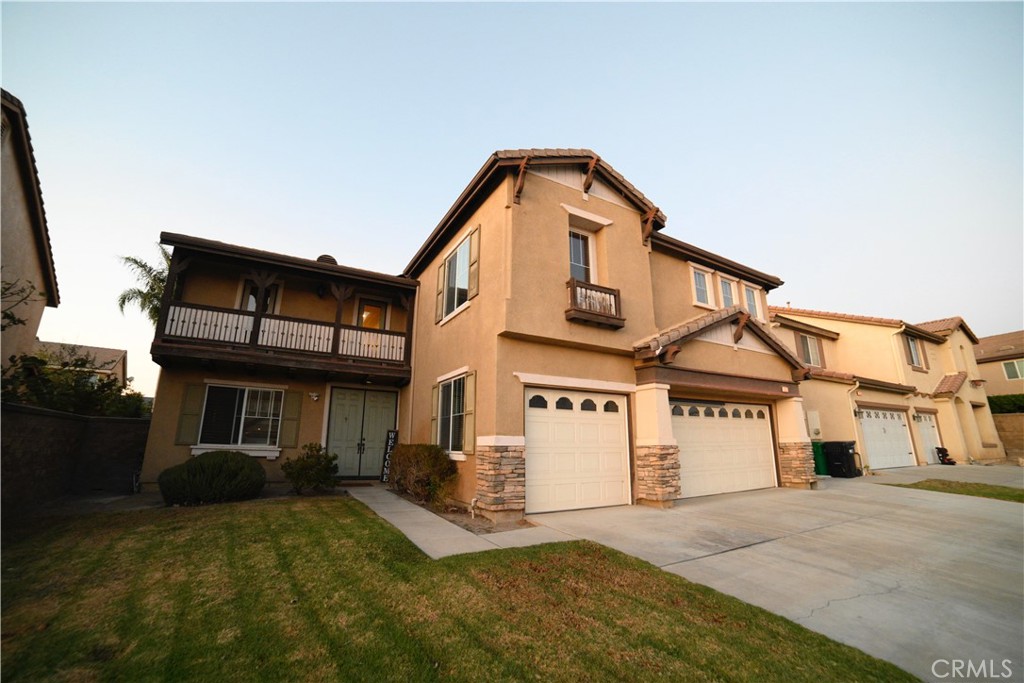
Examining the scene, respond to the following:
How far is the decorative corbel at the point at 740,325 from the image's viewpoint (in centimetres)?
1111

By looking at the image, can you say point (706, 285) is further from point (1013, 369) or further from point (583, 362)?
point (1013, 369)

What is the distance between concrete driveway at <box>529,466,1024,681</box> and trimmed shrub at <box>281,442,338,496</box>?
226 inches

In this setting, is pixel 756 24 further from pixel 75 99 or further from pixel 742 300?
pixel 75 99

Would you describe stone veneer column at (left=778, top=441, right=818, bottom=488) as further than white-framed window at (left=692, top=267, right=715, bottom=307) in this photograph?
No

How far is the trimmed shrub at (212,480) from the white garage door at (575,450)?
21.1ft

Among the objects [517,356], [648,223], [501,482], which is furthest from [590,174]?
[501,482]

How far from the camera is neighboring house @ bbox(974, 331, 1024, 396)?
2764 centimetres

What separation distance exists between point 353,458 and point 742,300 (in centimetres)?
1419

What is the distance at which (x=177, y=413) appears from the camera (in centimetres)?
1103

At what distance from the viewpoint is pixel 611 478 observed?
9008mm

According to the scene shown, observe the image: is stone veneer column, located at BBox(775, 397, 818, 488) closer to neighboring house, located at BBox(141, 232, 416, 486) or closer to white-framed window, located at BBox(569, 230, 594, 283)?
white-framed window, located at BBox(569, 230, 594, 283)

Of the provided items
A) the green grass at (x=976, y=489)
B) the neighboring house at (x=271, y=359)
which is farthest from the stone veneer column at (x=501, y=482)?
the green grass at (x=976, y=489)

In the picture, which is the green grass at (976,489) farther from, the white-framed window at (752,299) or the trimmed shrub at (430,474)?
the trimmed shrub at (430,474)

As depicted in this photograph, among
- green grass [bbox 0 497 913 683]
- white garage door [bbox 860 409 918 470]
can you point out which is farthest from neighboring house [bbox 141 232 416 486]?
white garage door [bbox 860 409 918 470]
